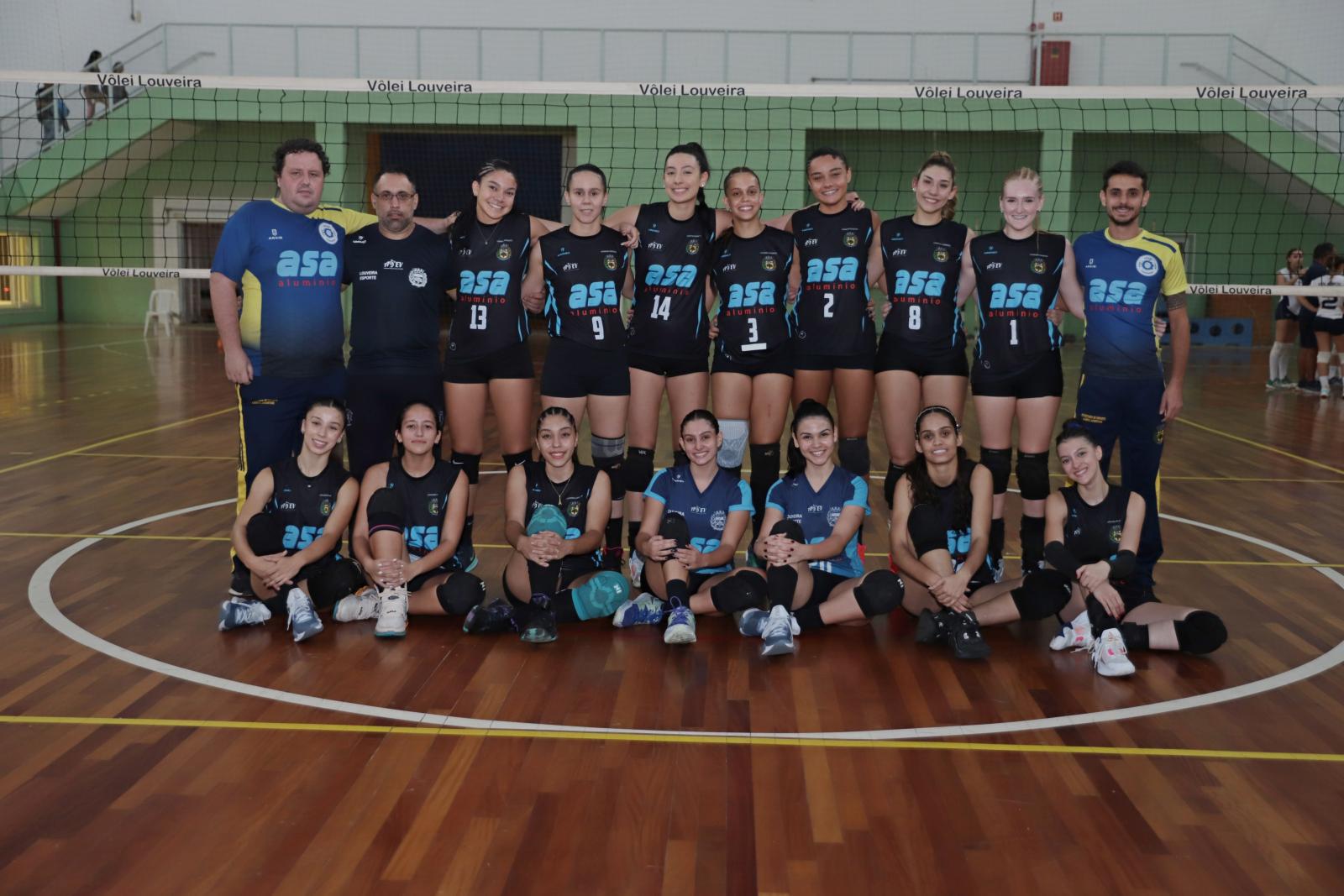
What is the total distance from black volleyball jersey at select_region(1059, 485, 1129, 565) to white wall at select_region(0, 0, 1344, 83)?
17.4 m

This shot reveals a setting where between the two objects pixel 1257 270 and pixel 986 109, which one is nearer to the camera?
pixel 986 109

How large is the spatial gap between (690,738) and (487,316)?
96.4 inches

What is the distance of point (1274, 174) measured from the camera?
21.4 meters

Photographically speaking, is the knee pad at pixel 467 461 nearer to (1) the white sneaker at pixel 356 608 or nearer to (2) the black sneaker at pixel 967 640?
(1) the white sneaker at pixel 356 608

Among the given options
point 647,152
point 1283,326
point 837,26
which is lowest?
point 1283,326

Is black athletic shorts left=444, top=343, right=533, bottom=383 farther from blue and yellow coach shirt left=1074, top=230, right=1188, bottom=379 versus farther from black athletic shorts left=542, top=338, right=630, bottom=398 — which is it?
blue and yellow coach shirt left=1074, top=230, right=1188, bottom=379

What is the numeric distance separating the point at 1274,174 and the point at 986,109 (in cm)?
581

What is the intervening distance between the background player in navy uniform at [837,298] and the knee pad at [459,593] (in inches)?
71.2

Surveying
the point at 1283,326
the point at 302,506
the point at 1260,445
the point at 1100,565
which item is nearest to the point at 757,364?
the point at 1100,565

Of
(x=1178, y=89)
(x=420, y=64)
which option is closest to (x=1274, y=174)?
(x=420, y=64)

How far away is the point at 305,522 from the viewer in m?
5.09

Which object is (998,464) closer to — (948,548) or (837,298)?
(948,548)

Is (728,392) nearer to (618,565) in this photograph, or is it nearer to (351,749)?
(618,565)

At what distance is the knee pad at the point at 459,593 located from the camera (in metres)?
4.88
